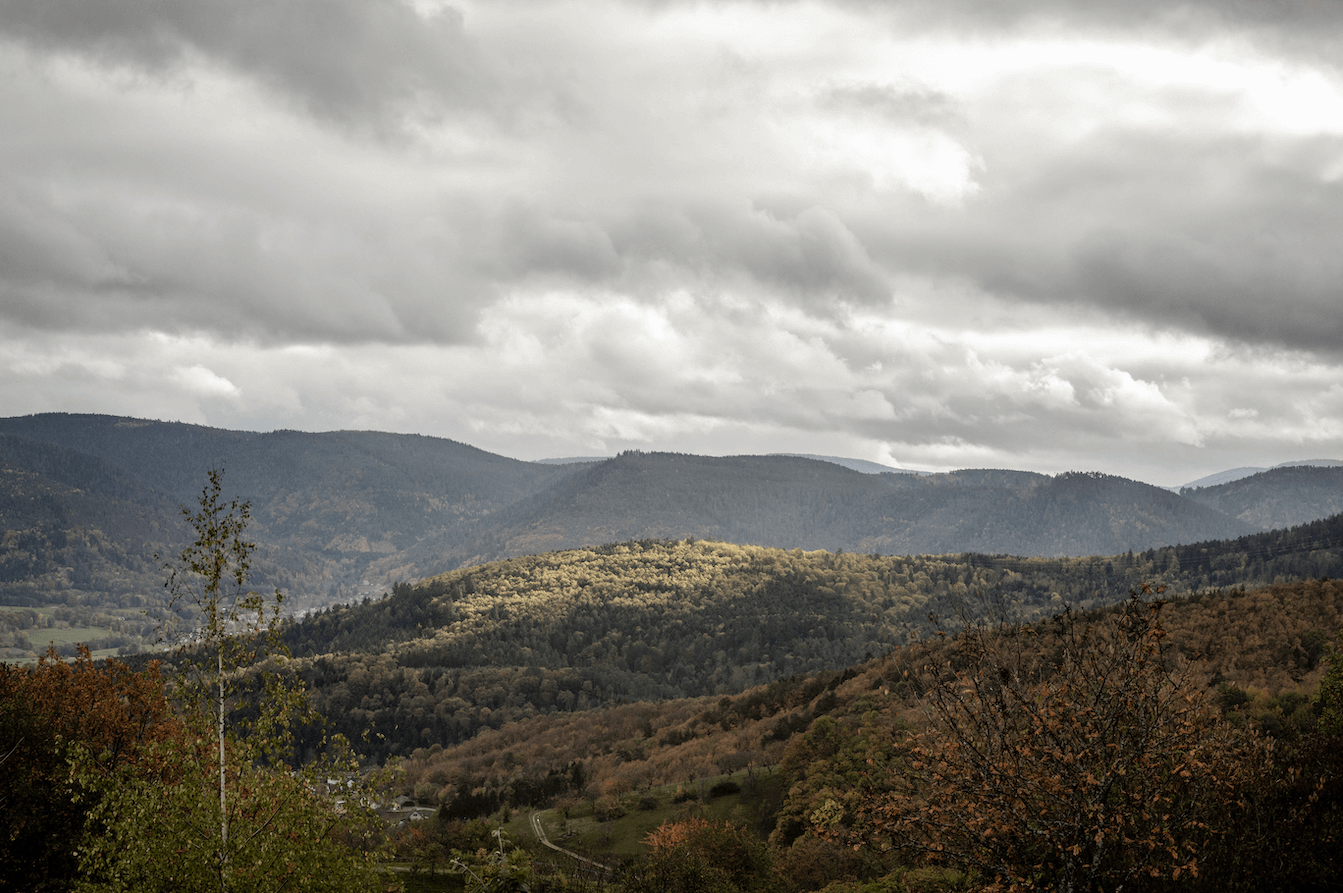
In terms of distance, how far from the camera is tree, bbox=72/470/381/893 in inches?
762

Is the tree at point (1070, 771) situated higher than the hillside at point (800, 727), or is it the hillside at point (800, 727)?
the tree at point (1070, 771)

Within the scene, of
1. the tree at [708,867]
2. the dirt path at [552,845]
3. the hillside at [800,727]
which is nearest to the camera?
the tree at [708,867]

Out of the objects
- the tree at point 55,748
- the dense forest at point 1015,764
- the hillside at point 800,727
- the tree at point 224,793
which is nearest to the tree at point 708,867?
the dense forest at point 1015,764

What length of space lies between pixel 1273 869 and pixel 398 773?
22.1m

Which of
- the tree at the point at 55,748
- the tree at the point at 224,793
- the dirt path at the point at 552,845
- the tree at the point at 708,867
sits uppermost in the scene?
the tree at the point at 224,793

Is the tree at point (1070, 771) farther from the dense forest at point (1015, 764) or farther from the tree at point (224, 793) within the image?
the tree at point (224, 793)

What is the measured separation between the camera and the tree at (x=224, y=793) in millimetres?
19344

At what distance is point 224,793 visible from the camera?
20531mm

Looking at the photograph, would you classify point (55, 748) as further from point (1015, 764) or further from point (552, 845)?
point (552, 845)

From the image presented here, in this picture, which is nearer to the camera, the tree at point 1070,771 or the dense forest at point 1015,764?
the tree at point 1070,771

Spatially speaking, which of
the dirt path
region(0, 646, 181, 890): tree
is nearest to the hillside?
the dirt path

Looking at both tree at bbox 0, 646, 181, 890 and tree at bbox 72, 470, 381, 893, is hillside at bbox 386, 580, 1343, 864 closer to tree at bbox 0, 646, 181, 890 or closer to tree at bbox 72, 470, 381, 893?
tree at bbox 0, 646, 181, 890

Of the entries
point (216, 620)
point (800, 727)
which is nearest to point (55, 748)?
point (216, 620)

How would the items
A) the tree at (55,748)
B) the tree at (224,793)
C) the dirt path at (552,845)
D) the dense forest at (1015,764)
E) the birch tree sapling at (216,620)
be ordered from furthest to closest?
the dirt path at (552,845)
the tree at (55,748)
the birch tree sapling at (216,620)
the tree at (224,793)
the dense forest at (1015,764)
